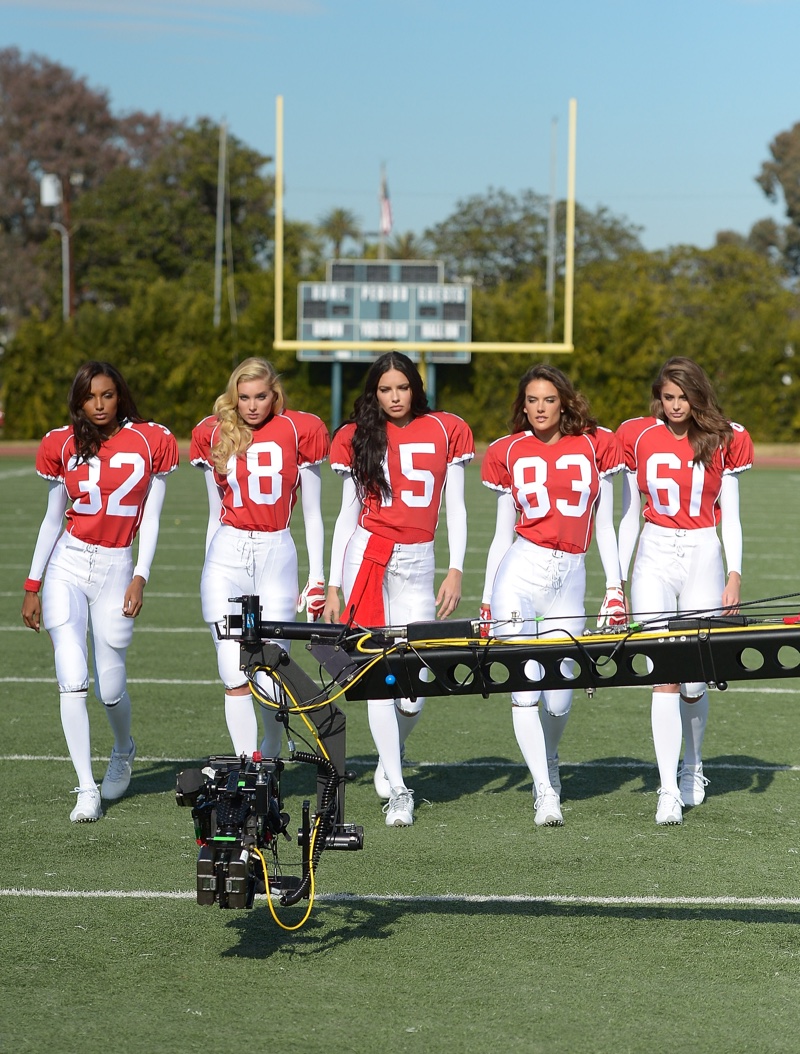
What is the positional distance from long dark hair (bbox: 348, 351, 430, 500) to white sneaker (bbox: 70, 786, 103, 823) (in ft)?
5.22

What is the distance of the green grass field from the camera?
365 centimetres

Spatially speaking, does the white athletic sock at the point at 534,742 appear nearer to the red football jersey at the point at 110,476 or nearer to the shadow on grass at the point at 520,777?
the shadow on grass at the point at 520,777

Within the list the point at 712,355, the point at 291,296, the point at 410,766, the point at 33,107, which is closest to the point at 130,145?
the point at 33,107

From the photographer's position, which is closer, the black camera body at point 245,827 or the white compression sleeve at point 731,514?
the black camera body at point 245,827

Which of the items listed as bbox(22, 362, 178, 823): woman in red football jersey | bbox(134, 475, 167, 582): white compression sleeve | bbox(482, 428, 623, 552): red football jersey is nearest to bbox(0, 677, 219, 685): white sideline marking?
bbox(22, 362, 178, 823): woman in red football jersey

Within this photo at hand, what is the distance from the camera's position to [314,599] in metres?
5.76

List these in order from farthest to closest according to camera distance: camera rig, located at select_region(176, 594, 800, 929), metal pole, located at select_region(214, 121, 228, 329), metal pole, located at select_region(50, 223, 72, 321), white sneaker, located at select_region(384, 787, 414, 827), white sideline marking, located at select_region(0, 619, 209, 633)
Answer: metal pole, located at select_region(50, 223, 72, 321) < metal pole, located at select_region(214, 121, 228, 329) < white sideline marking, located at select_region(0, 619, 209, 633) < white sneaker, located at select_region(384, 787, 414, 827) < camera rig, located at select_region(176, 594, 800, 929)

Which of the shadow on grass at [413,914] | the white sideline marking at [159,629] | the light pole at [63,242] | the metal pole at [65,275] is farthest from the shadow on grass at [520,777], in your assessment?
the metal pole at [65,275]

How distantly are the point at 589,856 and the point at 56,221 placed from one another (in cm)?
5790

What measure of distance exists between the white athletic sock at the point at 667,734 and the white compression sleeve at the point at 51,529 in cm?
250

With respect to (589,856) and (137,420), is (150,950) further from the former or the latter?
(137,420)

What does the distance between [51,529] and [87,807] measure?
1.12 m

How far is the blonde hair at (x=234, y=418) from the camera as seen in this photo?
19.0ft

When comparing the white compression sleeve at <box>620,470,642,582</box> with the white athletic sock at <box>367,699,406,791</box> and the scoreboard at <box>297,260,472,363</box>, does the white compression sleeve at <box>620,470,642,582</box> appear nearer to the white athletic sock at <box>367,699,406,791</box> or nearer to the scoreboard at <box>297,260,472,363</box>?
the white athletic sock at <box>367,699,406,791</box>
